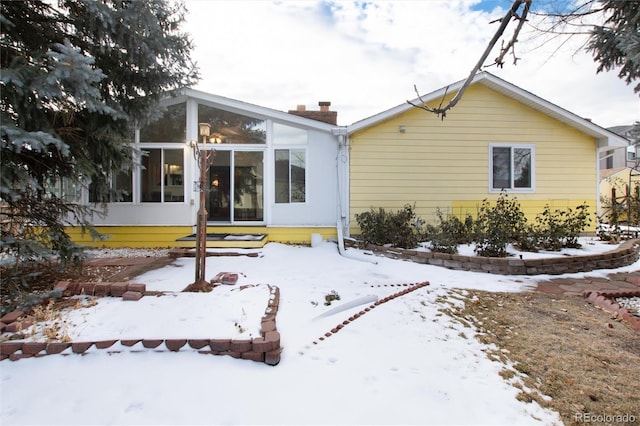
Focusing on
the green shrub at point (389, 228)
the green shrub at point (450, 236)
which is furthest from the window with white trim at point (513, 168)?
the green shrub at point (389, 228)

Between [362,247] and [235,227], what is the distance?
333 cm

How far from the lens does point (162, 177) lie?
8.01 metres

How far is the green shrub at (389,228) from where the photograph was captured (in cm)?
712

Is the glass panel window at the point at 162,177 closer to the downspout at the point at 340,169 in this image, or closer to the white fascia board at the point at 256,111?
the white fascia board at the point at 256,111

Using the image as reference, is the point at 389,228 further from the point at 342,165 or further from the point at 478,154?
the point at 478,154

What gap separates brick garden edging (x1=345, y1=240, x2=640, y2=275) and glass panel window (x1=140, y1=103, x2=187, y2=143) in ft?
20.1

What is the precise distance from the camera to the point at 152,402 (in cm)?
201

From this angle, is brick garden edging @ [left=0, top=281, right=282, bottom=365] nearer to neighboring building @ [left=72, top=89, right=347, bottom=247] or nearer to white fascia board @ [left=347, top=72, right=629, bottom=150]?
neighboring building @ [left=72, top=89, right=347, bottom=247]

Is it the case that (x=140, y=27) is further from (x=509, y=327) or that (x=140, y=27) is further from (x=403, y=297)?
(x=509, y=327)

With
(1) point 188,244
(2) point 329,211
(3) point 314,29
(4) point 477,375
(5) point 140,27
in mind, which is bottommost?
(4) point 477,375

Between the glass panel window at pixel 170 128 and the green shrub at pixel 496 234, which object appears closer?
the green shrub at pixel 496 234

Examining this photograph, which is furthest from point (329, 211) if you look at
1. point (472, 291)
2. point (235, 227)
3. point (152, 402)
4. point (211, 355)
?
Result: point (152, 402)

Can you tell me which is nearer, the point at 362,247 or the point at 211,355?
the point at 211,355

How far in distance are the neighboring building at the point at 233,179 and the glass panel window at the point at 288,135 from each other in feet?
0.09
